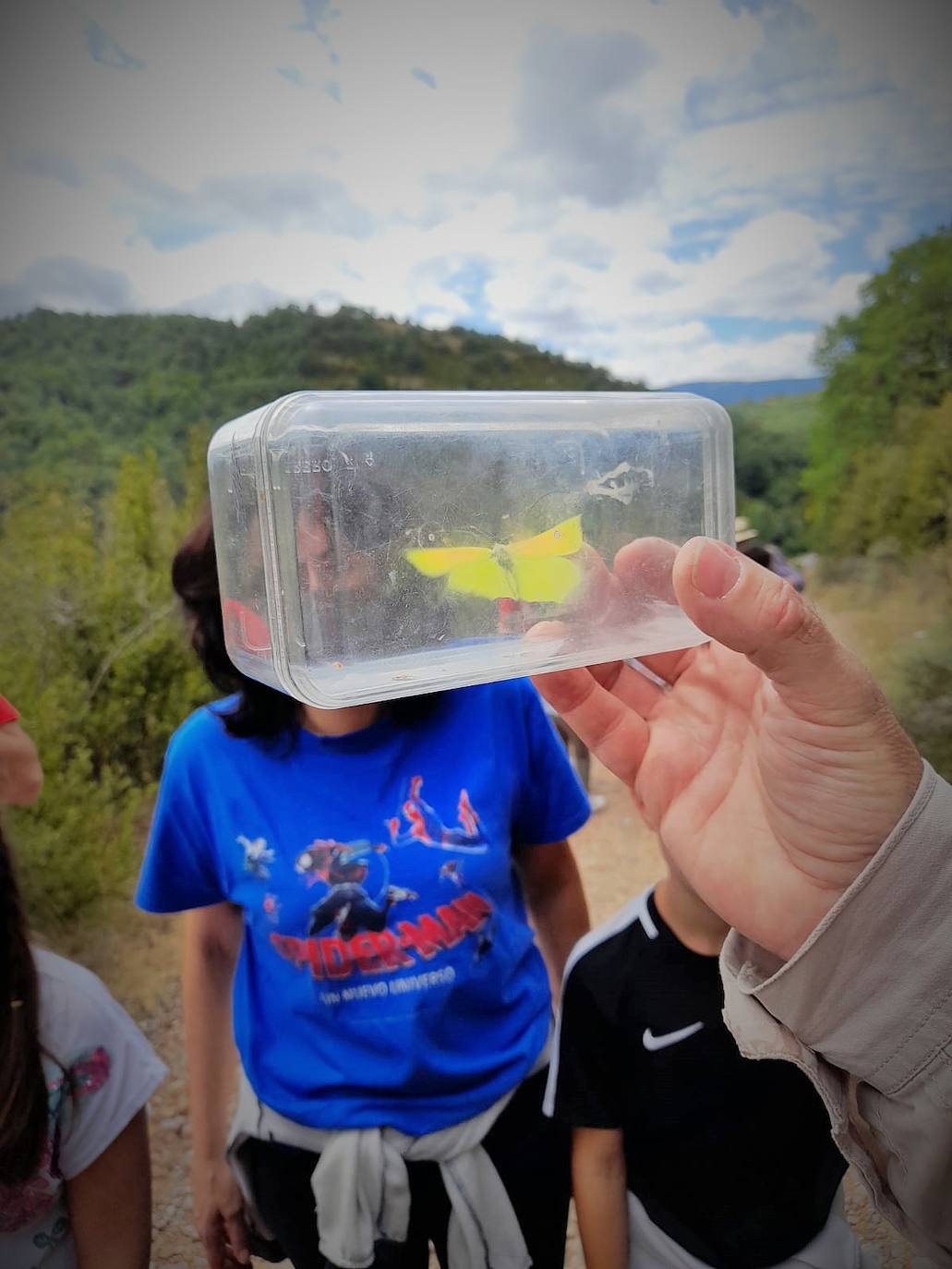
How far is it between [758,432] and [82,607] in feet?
3.49

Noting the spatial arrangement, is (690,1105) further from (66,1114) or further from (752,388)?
(752,388)

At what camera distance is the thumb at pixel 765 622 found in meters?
0.32

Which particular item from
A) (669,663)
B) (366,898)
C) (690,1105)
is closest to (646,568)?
(669,663)

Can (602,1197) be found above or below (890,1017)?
below

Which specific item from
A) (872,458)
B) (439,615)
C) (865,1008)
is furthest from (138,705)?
(872,458)

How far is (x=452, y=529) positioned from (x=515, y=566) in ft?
0.15

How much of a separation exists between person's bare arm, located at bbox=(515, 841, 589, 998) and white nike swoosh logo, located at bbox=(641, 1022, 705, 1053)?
0.14 m

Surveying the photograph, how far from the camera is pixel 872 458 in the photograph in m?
1.25

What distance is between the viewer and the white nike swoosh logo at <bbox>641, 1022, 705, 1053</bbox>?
0.58 meters

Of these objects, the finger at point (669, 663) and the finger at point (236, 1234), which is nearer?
the finger at point (669, 663)

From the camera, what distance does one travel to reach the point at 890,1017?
0.38 metres

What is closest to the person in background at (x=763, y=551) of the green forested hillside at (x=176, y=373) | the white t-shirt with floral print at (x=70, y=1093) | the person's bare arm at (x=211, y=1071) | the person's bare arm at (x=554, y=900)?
the green forested hillside at (x=176, y=373)

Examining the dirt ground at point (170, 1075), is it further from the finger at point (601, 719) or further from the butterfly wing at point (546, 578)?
the butterfly wing at point (546, 578)

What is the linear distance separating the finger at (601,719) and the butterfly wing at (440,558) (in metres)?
0.11
